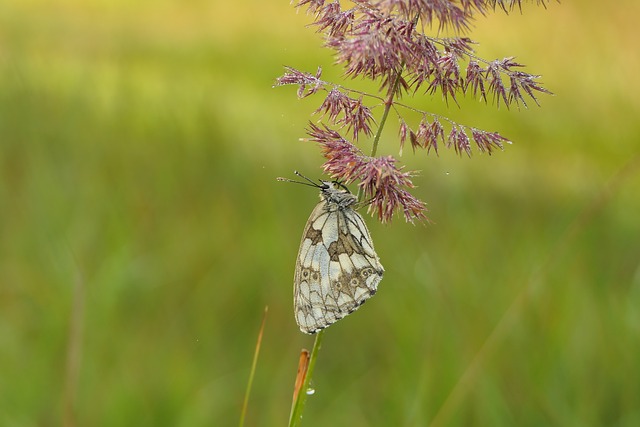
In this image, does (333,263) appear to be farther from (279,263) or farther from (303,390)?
(279,263)

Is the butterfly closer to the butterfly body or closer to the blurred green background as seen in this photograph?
the butterfly body

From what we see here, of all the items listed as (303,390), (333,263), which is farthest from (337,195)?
(303,390)

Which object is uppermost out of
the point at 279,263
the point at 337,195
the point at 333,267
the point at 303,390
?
the point at 279,263

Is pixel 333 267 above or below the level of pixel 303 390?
above

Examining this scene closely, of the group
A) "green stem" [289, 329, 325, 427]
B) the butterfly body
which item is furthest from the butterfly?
"green stem" [289, 329, 325, 427]

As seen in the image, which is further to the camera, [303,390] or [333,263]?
[333,263]

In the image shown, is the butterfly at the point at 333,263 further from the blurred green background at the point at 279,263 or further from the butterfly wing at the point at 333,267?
the blurred green background at the point at 279,263

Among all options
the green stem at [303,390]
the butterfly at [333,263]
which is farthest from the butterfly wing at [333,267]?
the green stem at [303,390]

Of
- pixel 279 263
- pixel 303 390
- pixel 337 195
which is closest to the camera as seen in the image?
pixel 303 390

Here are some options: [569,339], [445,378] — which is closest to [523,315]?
[569,339]
